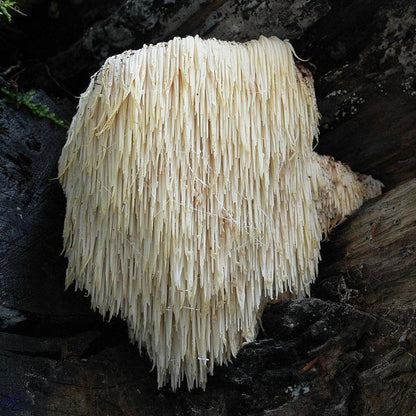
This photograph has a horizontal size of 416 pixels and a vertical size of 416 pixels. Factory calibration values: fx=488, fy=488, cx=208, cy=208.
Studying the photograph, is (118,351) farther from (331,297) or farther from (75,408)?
(331,297)

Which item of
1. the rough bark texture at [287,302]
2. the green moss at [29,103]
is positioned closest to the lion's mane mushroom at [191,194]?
the rough bark texture at [287,302]

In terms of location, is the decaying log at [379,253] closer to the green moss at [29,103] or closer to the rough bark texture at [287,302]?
the rough bark texture at [287,302]

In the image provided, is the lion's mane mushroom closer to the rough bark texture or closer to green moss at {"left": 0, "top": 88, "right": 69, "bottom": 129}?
the rough bark texture

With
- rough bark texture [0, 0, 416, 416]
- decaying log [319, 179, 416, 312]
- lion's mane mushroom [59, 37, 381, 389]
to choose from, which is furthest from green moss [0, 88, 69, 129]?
decaying log [319, 179, 416, 312]

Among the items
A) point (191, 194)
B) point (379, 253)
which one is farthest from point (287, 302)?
point (191, 194)

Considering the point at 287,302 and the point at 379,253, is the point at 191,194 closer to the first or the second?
the point at 287,302

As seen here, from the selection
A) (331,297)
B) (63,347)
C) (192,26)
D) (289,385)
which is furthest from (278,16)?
(63,347)
